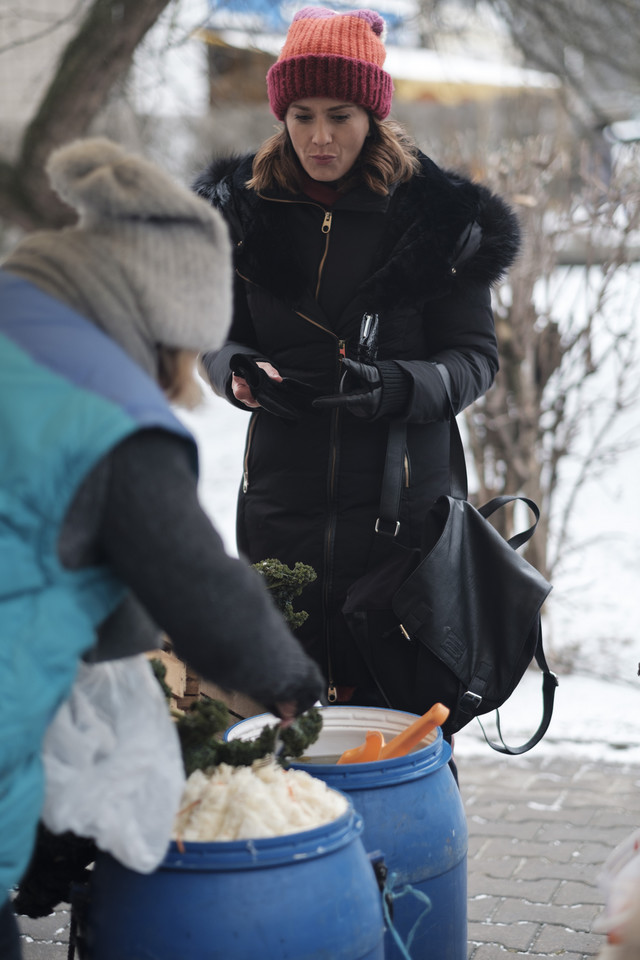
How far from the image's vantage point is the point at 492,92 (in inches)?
561

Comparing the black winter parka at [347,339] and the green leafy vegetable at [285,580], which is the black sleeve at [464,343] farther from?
the green leafy vegetable at [285,580]

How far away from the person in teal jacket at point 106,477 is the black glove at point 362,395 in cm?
92

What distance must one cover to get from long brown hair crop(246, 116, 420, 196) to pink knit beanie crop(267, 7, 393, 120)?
0.07m

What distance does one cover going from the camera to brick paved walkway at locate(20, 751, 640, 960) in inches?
117

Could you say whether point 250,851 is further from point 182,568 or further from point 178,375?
point 178,375

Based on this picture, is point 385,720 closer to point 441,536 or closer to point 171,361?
point 441,536

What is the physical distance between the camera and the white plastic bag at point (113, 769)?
1.71 m

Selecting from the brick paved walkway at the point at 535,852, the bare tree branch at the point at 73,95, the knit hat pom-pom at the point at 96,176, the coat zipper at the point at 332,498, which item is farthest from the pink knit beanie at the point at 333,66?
the bare tree branch at the point at 73,95

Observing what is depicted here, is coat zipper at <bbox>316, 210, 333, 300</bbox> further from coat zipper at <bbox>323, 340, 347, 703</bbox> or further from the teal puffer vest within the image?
the teal puffer vest

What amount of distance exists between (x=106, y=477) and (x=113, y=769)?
0.53 m

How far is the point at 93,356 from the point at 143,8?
504 centimetres

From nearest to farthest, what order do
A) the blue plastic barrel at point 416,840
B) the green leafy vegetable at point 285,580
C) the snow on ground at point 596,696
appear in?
the blue plastic barrel at point 416,840 < the green leafy vegetable at point 285,580 < the snow on ground at point 596,696

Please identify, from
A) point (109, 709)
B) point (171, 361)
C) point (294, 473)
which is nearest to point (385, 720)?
point (294, 473)

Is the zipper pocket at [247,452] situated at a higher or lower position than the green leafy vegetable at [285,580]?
higher
